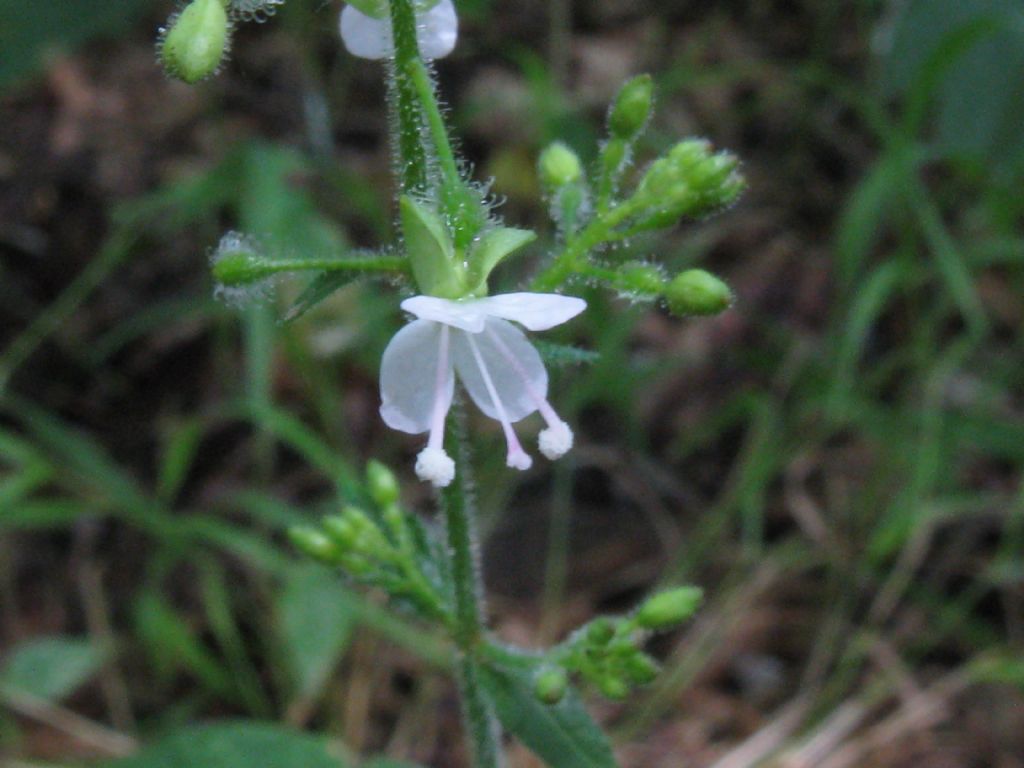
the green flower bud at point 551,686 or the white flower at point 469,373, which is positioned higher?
the white flower at point 469,373

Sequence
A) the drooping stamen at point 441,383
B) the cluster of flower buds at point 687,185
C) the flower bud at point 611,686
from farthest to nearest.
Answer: the flower bud at point 611,686, the cluster of flower buds at point 687,185, the drooping stamen at point 441,383

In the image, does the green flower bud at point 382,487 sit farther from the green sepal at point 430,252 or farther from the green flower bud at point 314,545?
the green sepal at point 430,252

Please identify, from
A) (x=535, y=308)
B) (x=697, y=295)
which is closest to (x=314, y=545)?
(x=535, y=308)

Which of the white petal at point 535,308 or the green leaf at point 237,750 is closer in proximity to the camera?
the white petal at point 535,308

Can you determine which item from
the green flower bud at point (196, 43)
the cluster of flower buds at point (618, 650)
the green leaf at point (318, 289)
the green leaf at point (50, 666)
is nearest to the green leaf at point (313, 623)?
the green leaf at point (50, 666)

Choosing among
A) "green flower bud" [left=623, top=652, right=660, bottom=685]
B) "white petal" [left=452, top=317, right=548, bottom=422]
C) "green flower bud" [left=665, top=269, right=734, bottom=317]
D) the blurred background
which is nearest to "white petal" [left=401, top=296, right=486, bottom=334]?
"white petal" [left=452, top=317, right=548, bottom=422]

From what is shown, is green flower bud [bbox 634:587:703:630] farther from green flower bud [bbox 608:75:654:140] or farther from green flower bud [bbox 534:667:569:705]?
green flower bud [bbox 608:75:654:140]

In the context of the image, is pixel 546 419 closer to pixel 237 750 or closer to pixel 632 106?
pixel 632 106

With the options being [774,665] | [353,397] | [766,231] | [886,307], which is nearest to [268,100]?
[353,397]
